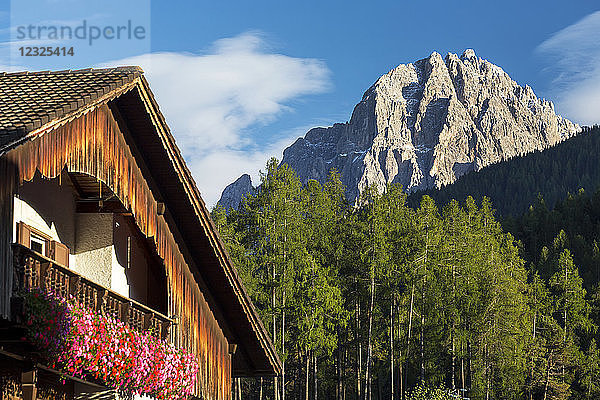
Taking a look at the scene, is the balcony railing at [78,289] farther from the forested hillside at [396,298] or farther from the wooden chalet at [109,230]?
the forested hillside at [396,298]

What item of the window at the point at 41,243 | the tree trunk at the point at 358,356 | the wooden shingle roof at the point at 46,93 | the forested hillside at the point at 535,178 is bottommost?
the tree trunk at the point at 358,356

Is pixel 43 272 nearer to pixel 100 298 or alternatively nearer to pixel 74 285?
pixel 74 285

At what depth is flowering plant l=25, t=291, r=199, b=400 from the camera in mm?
9359

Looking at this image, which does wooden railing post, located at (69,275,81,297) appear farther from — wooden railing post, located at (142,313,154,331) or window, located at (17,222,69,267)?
wooden railing post, located at (142,313,154,331)

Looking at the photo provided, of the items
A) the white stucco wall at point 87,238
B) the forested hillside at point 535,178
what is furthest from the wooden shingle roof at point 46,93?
the forested hillside at point 535,178

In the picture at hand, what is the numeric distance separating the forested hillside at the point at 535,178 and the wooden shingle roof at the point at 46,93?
5507 inches

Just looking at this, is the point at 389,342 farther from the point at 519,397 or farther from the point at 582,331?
the point at 582,331

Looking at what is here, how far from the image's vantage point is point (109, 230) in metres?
13.6

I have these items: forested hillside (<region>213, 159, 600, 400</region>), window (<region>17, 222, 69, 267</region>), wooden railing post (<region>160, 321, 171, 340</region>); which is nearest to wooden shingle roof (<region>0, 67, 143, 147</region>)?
window (<region>17, 222, 69, 267</region>)

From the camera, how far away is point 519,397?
52.6 metres

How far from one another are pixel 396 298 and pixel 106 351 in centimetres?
4523

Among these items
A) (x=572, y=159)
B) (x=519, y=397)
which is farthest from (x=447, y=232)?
(x=572, y=159)

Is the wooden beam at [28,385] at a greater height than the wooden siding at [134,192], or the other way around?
the wooden siding at [134,192]

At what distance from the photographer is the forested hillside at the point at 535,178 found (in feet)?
509
